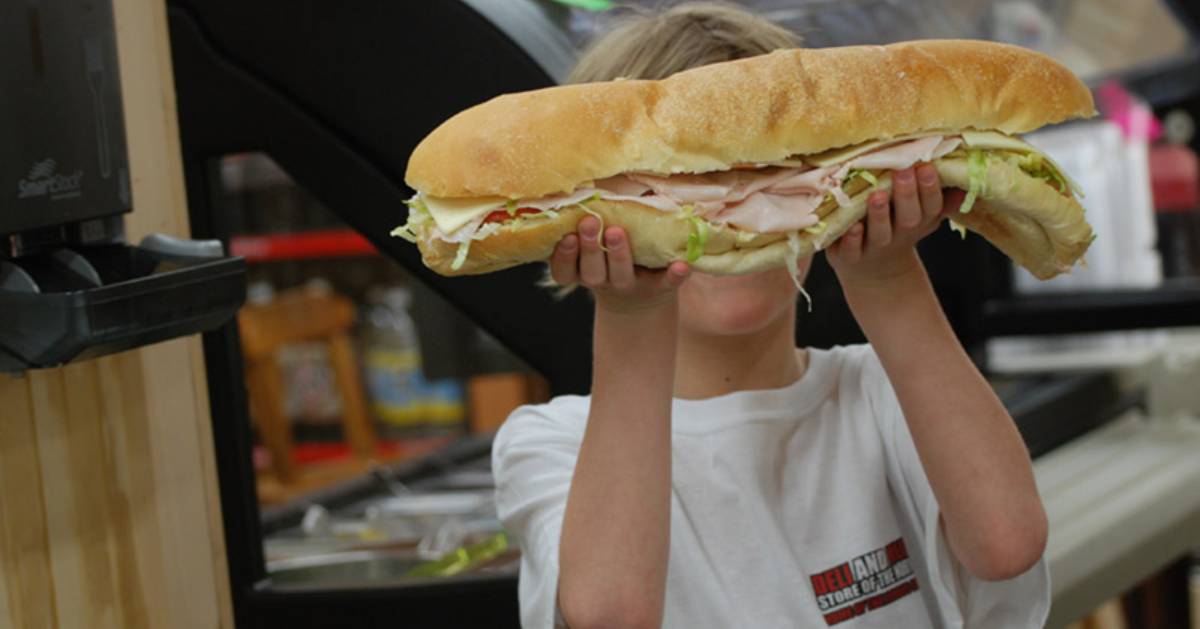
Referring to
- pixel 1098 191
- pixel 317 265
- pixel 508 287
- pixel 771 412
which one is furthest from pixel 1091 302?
pixel 317 265

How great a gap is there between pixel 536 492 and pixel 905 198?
0.45m

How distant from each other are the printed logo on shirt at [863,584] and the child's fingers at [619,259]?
0.40m

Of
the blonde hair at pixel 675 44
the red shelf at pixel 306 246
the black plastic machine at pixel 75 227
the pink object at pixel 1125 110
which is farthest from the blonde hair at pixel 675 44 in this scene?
the red shelf at pixel 306 246

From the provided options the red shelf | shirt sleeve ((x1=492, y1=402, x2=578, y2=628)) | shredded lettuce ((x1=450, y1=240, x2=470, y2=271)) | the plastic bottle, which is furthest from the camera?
the red shelf

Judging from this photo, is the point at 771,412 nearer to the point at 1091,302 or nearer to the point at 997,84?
the point at 997,84

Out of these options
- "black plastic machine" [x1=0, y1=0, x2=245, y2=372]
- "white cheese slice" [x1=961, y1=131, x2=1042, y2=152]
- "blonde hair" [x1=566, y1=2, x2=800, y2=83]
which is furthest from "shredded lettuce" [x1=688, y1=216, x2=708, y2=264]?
"black plastic machine" [x1=0, y1=0, x2=245, y2=372]

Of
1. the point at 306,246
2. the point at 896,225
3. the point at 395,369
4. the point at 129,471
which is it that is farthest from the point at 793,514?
the point at 306,246

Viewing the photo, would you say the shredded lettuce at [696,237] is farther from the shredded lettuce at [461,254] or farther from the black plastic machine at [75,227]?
the black plastic machine at [75,227]

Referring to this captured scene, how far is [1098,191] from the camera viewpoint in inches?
132

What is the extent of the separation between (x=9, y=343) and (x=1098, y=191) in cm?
263

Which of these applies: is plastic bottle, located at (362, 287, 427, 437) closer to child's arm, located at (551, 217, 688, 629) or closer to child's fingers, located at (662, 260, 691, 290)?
child's arm, located at (551, 217, 688, 629)

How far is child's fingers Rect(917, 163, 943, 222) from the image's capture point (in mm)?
1154

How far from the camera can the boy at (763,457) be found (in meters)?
1.27

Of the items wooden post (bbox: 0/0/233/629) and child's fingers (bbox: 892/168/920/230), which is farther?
wooden post (bbox: 0/0/233/629)
